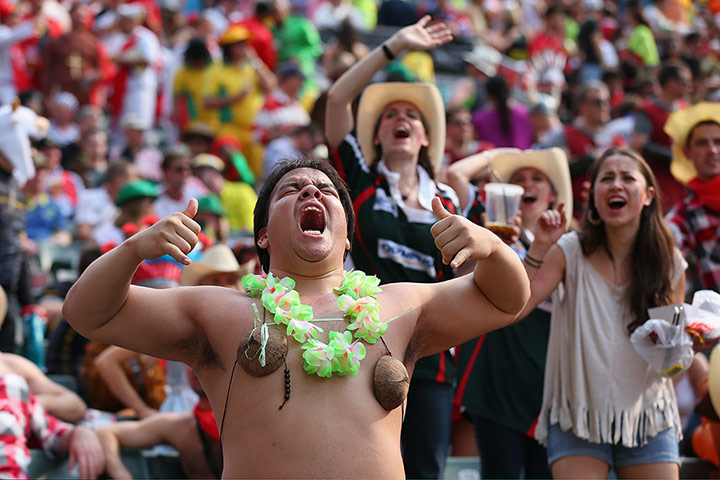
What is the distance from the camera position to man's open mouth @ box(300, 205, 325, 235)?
3.31 metres

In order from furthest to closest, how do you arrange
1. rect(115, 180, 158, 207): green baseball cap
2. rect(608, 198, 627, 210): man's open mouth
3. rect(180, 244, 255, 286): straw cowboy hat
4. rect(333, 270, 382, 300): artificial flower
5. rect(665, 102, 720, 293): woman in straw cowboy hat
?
rect(115, 180, 158, 207): green baseball cap → rect(180, 244, 255, 286): straw cowboy hat → rect(665, 102, 720, 293): woman in straw cowboy hat → rect(608, 198, 627, 210): man's open mouth → rect(333, 270, 382, 300): artificial flower

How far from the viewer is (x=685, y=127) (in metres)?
5.55

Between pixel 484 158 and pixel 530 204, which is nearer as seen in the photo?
pixel 530 204

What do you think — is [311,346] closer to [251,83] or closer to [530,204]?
[530,204]

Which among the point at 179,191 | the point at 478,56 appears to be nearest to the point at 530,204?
the point at 179,191

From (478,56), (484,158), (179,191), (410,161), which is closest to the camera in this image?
(410,161)

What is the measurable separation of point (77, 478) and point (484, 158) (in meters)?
2.62

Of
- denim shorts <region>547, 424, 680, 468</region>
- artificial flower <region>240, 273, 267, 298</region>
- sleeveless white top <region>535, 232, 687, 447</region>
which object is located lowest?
denim shorts <region>547, 424, 680, 468</region>

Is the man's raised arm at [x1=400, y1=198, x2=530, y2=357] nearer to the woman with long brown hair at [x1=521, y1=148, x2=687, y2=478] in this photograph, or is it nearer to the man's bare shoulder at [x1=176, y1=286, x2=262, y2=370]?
the man's bare shoulder at [x1=176, y1=286, x2=262, y2=370]

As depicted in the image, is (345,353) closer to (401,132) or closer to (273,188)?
(273,188)

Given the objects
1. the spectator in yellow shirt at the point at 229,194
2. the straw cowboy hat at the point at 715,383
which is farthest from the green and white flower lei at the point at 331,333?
the spectator in yellow shirt at the point at 229,194

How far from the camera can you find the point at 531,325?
4.84 m

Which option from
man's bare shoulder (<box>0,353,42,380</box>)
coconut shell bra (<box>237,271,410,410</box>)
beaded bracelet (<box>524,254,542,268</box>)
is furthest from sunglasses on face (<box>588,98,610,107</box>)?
coconut shell bra (<box>237,271,410,410</box>)

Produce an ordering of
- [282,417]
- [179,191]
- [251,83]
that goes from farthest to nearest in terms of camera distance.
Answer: [251,83] → [179,191] → [282,417]
